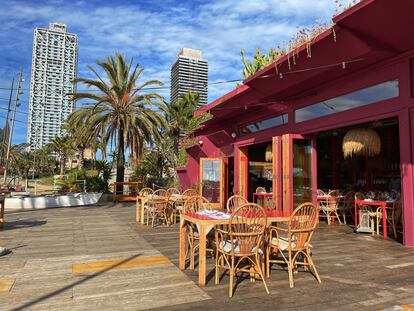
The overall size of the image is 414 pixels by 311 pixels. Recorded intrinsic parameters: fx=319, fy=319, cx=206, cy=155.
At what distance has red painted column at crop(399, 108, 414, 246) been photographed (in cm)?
526

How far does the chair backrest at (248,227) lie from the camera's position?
3.28 metres

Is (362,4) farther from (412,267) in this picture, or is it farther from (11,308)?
(11,308)

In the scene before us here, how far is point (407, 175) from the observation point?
210 inches

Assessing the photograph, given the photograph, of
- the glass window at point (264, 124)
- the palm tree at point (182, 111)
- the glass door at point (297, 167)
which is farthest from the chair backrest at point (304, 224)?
the palm tree at point (182, 111)

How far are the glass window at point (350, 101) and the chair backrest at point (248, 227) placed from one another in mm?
3762

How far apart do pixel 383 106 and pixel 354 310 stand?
13.5 feet

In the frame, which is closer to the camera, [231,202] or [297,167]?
[231,202]

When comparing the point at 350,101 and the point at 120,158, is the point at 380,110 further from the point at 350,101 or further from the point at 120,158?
the point at 120,158

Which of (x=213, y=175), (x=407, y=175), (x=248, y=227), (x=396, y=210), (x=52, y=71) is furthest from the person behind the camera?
(x=52, y=71)

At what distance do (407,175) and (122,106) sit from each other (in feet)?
39.2

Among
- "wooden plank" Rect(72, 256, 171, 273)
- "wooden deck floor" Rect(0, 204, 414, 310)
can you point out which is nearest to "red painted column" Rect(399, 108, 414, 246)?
"wooden deck floor" Rect(0, 204, 414, 310)

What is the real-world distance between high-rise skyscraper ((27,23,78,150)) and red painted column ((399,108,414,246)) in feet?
53.9

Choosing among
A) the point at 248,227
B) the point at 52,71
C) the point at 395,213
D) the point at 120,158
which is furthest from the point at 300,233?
the point at 52,71

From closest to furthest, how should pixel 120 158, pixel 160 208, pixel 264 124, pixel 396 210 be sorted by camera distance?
1. pixel 396 210
2. pixel 160 208
3. pixel 264 124
4. pixel 120 158
